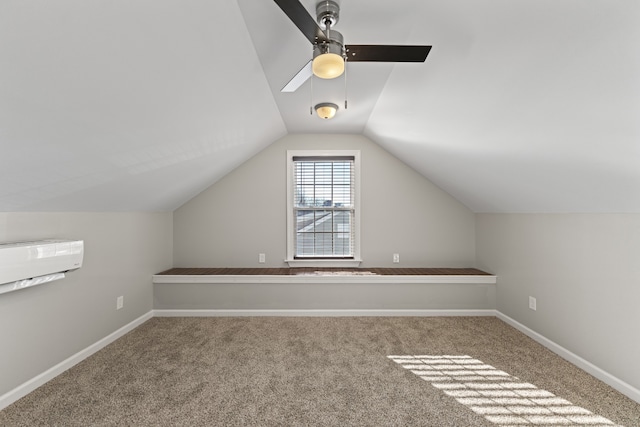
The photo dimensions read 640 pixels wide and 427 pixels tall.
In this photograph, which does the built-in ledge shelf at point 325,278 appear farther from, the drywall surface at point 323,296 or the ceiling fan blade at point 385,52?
the ceiling fan blade at point 385,52

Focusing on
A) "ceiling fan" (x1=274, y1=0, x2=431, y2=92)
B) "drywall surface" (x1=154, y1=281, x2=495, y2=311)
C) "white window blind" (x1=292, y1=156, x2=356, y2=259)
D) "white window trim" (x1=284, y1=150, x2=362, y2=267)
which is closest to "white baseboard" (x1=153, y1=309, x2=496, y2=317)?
"drywall surface" (x1=154, y1=281, x2=495, y2=311)

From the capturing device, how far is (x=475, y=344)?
264 cm

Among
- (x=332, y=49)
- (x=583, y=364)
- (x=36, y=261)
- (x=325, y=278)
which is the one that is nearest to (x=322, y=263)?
(x=325, y=278)

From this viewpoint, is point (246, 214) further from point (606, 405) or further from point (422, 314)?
point (606, 405)

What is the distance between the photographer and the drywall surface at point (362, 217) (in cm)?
375

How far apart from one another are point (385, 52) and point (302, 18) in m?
0.45

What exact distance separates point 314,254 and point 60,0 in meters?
3.29

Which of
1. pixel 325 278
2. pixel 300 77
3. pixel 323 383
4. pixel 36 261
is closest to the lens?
pixel 300 77

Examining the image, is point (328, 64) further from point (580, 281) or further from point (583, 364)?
point (583, 364)

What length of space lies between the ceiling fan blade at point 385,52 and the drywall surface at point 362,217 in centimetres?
234

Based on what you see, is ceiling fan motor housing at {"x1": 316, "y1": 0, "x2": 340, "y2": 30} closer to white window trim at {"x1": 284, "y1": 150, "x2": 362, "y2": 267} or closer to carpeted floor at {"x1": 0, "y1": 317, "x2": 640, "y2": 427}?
carpeted floor at {"x1": 0, "y1": 317, "x2": 640, "y2": 427}

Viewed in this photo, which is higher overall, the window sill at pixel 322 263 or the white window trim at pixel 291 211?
the white window trim at pixel 291 211

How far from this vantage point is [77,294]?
2.31 meters

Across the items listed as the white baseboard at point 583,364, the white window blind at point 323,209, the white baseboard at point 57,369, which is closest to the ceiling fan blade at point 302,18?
the white window blind at point 323,209
